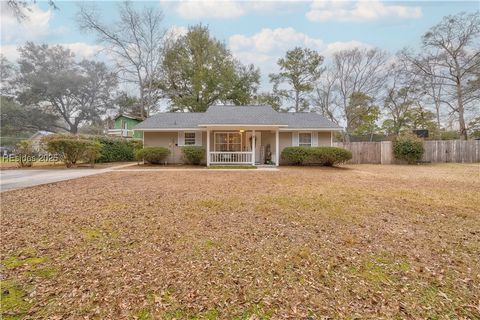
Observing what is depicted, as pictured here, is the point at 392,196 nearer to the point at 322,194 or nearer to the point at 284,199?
the point at 322,194

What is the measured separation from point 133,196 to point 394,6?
16.1m

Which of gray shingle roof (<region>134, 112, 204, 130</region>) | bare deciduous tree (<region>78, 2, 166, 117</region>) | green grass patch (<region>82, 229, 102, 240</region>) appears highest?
bare deciduous tree (<region>78, 2, 166, 117</region>)

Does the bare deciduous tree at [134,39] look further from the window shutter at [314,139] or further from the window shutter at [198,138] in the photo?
the window shutter at [314,139]

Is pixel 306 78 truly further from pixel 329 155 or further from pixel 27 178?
pixel 27 178

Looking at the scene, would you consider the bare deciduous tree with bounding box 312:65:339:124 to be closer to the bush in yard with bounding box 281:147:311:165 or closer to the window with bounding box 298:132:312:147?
the window with bounding box 298:132:312:147

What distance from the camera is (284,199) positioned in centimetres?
626

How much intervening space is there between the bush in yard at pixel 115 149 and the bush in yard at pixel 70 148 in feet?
9.07

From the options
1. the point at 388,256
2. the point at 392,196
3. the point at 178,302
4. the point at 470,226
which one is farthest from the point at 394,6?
the point at 178,302

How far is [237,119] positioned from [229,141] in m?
2.07

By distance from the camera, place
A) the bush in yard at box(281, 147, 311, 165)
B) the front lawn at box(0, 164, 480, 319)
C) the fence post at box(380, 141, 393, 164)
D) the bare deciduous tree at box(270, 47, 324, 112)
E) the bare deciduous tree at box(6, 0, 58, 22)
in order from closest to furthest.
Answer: the front lawn at box(0, 164, 480, 319) < the bare deciduous tree at box(6, 0, 58, 22) < the bush in yard at box(281, 147, 311, 165) < the fence post at box(380, 141, 393, 164) < the bare deciduous tree at box(270, 47, 324, 112)

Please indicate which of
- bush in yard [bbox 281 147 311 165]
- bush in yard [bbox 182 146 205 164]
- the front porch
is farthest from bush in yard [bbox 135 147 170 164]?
bush in yard [bbox 281 147 311 165]

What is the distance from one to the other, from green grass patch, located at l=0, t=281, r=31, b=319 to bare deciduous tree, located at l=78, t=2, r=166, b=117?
27.6 m

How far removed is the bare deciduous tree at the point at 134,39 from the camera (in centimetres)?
2466

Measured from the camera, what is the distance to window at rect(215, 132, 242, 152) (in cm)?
1711
